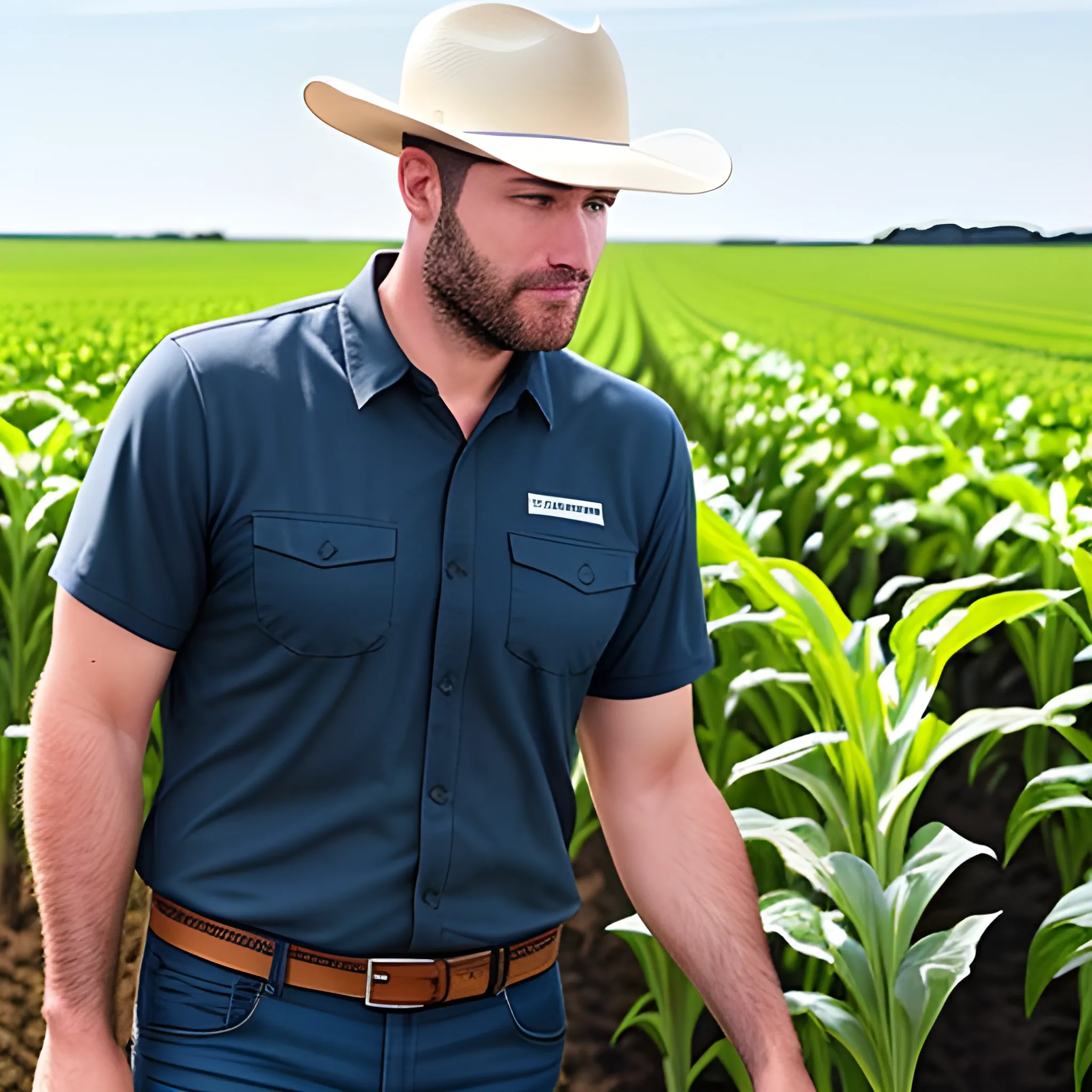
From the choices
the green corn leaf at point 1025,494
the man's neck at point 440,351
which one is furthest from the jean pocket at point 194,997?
the green corn leaf at point 1025,494

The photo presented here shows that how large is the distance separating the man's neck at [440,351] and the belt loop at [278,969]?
642mm

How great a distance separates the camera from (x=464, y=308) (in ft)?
5.28

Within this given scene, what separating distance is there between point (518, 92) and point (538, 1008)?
44.5 inches

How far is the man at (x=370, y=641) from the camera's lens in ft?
4.99

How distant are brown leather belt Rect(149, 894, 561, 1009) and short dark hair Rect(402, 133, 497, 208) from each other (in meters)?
Result: 0.89

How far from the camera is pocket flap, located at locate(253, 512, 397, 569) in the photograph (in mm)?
1528

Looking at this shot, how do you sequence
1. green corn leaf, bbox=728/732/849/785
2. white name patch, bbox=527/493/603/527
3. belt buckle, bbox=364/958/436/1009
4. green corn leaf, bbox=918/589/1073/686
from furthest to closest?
green corn leaf, bbox=918/589/1073/686, green corn leaf, bbox=728/732/849/785, white name patch, bbox=527/493/603/527, belt buckle, bbox=364/958/436/1009

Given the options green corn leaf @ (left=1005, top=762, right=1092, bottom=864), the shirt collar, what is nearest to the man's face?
the shirt collar

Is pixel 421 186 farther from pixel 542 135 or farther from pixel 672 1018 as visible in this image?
pixel 672 1018

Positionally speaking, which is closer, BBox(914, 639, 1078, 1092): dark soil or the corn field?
the corn field

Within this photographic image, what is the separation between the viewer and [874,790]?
2365mm

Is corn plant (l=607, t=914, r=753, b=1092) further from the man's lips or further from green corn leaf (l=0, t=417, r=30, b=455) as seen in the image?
green corn leaf (l=0, t=417, r=30, b=455)

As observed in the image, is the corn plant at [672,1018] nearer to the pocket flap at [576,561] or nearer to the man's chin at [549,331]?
the pocket flap at [576,561]

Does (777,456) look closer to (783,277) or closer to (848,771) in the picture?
(848,771)
